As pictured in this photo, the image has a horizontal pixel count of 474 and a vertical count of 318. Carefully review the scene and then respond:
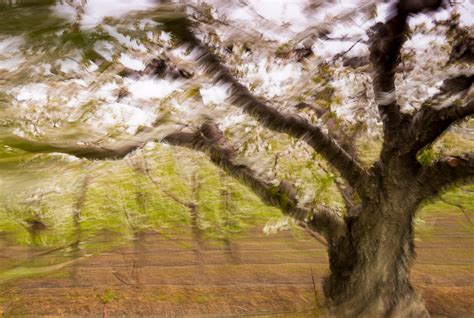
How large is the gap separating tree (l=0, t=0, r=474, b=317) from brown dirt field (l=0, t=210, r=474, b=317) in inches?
218

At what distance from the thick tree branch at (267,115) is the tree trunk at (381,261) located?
0.30m

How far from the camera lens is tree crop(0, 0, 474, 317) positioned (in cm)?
246

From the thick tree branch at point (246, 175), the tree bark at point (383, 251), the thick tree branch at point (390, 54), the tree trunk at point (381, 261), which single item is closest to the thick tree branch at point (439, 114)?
the thick tree branch at point (390, 54)

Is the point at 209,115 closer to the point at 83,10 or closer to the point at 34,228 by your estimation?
the point at 83,10

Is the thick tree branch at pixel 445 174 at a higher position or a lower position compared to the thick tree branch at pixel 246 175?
higher

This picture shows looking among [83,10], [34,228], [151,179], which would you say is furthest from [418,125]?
[34,228]

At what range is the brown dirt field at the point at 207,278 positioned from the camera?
9438 mm

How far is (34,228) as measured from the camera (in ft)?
19.9

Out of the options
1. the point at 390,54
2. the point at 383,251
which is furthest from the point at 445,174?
the point at 390,54

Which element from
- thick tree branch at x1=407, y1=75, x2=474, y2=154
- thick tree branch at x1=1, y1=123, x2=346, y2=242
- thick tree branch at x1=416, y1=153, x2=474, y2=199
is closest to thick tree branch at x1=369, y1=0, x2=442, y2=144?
thick tree branch at x1=407, y1=75, x2=474, y2=154

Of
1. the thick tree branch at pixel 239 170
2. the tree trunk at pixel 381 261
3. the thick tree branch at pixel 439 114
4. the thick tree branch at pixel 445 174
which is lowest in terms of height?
the tree trunk at pixel 381 261

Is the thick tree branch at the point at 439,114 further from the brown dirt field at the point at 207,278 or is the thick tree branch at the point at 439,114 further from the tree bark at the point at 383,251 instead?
the brown dirt field at the point at 207,278

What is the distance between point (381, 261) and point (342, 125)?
4.68 feet

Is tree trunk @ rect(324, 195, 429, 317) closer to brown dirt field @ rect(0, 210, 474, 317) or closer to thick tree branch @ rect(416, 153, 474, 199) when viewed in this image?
thick tree branch @ rect(416, 153, 474, 199)
